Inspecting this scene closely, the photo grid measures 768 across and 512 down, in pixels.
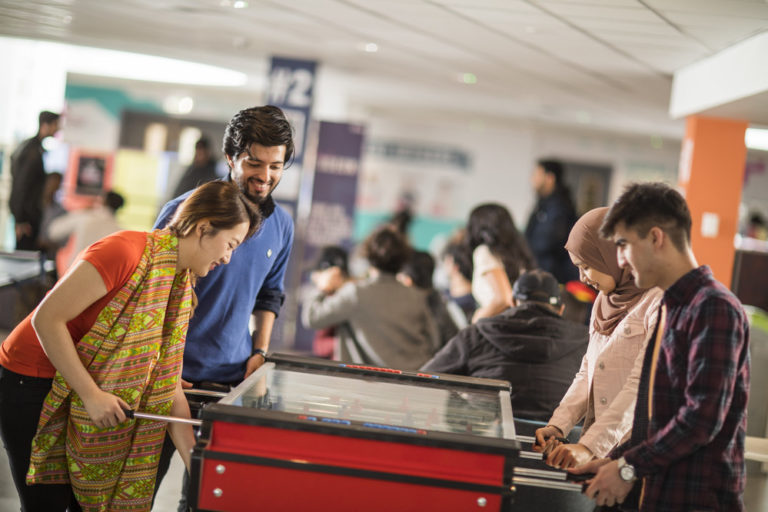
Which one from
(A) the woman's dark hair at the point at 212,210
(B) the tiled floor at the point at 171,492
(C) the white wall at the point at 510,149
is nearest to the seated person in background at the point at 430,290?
(B) the tiled floor at the point at 171,492

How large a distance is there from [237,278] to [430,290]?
7.68 feet

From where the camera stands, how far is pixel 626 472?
76.3 inches

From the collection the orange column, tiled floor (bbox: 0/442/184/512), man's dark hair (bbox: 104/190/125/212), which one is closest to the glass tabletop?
tiled floor (bbox: 0/442/184/512)

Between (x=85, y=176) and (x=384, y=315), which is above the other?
(x=85, y=176)

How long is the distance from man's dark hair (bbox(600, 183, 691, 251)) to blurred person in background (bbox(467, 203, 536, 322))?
2495mm

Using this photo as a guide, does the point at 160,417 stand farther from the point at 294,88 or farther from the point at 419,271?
the point at 294,88

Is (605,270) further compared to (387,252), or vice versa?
(387,252)

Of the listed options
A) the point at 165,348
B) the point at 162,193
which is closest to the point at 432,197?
the point at 162,193

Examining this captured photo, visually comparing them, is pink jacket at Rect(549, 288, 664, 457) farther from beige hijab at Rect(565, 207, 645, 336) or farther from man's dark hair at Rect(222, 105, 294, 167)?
man's dark hair at Rect(222, 105, 294, 167)

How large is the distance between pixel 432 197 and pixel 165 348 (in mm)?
10995

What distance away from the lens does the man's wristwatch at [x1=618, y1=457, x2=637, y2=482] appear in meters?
1.93

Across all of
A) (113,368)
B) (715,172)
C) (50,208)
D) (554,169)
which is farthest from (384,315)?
(50,208)

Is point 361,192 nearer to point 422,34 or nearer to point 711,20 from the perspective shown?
point 422,34

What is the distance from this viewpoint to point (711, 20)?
491 cm
